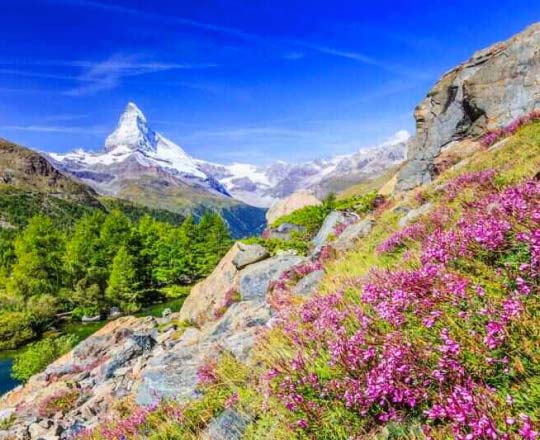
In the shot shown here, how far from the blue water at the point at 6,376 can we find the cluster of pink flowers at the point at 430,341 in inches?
1723

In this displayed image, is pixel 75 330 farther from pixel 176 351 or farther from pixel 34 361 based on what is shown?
pixel 176 351

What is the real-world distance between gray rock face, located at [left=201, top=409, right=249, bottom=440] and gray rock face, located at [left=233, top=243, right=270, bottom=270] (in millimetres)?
17143

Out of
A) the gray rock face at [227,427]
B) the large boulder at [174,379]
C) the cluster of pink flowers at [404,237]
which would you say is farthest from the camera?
the cluster of pink flowers at [404,237]

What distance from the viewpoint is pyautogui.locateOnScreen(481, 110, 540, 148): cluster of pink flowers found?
16219 mm

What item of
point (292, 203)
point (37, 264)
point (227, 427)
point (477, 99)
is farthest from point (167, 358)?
point (37, 264)

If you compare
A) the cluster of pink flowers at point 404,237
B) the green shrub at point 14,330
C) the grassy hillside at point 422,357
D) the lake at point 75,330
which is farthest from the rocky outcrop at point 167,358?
the green shrub at point 14,330

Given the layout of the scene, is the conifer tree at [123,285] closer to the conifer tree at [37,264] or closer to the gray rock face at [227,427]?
the conifer tree at [37,264]

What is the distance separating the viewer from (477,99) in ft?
67.3

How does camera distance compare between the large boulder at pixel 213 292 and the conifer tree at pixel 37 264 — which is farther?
the conifer tree at pixel 37 264

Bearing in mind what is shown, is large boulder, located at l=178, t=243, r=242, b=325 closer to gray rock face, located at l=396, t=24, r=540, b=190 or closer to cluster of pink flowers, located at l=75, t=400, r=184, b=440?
gray rock face, located at l=396, t=24, r=540, b=190

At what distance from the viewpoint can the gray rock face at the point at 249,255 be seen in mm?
22469

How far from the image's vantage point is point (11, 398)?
91.0 ft

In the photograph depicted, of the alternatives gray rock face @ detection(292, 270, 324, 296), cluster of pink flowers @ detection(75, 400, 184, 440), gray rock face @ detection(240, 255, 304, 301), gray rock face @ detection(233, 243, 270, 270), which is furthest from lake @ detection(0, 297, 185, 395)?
cluster of pink flowers @ detection(75, 400, 184, 440)

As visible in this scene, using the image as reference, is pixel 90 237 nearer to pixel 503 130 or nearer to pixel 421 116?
pixel 421 116
